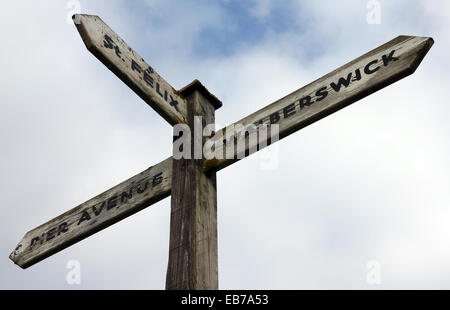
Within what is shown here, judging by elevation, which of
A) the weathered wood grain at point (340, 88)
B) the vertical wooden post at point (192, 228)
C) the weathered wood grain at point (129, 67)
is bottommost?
the vertical wooden post at point (192, 228)

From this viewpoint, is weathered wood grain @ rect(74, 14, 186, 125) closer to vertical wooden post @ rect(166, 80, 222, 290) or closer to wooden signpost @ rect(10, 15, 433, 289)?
wooden signpost @ rect(10, 15, 433, 289)

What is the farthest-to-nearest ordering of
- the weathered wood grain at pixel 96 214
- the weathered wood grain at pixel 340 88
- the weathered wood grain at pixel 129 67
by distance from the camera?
1. the weathered wood grain at pixel 96 214
2. the weathered wood grain at pixel 129 67
3. the weathered wood grain at pixel 340 88

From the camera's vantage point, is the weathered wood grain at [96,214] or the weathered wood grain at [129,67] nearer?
the weathered wood grain at [129,67]

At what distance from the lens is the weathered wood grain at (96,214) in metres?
3.16

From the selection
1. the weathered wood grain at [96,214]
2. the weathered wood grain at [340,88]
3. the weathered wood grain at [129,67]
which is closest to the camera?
the weathered wood grain at [340,88]

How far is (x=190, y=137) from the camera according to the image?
3156 mm

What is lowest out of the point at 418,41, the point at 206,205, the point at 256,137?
the point at 206,205

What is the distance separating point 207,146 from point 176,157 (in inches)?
7.1

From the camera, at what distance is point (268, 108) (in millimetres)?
3000

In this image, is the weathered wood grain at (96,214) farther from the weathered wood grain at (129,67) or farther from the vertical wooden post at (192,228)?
the weathered wood grain at (129,67)

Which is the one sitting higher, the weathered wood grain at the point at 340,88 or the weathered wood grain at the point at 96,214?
the weathered wood grain at the point at 340,88

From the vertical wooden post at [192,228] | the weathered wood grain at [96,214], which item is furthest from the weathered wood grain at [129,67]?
the weathered wood grain at [96,214]
